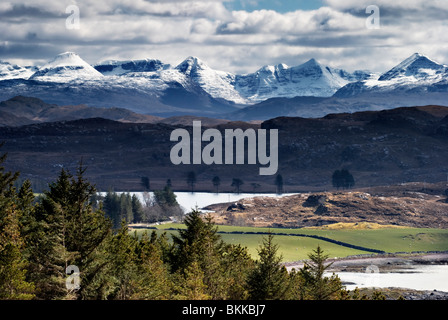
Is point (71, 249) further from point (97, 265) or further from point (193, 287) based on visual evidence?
point (193, 287)

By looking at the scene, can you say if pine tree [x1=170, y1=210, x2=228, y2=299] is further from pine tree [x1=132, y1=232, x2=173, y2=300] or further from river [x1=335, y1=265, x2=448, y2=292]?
river [x1=335, y1=265, x2=448, y2=292]

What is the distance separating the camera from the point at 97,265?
54.8 m

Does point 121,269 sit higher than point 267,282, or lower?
higher

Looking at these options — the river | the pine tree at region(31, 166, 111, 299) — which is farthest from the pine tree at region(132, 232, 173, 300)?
the river

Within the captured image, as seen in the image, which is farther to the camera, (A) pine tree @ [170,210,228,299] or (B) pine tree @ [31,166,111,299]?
(A) pine tree @ [170,210,228,299]

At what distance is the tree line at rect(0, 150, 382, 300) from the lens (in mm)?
53250

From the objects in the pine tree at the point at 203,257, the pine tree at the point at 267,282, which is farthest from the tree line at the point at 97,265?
the pine tree at the point at 203,257

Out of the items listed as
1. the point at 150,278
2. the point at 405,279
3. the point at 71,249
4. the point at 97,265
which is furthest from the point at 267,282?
the point at 405,279

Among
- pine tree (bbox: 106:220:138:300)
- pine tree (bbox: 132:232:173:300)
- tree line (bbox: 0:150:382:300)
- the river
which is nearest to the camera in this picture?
tree line (bbox: 0:150:382:300)

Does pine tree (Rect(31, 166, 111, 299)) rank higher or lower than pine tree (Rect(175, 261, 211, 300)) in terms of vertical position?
higher

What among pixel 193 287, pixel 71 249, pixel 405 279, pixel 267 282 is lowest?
pixel 193 287

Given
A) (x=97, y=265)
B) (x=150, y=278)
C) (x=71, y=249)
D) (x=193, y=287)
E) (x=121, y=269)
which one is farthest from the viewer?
(x=150, y=278)
